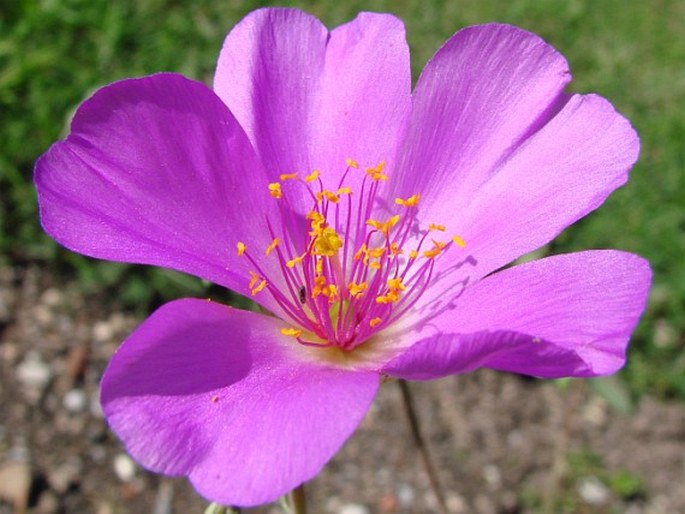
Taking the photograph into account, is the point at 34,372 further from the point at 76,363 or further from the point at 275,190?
the point at 275,190

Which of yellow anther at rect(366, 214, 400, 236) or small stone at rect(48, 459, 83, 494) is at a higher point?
yellow anther at rect(366, 214, 400, 236)

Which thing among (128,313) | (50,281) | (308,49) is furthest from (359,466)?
(308,49)

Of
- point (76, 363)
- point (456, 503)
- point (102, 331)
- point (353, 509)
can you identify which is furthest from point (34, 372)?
point (456, 503)

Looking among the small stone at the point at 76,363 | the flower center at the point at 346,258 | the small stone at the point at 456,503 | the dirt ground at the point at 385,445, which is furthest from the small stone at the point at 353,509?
the flower center at the point at 346,258

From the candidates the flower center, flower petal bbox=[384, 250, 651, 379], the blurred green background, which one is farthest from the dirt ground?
flower petal bbox=[384, 250, 651, 379]

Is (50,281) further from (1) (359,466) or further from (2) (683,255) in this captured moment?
(2) (683,255)

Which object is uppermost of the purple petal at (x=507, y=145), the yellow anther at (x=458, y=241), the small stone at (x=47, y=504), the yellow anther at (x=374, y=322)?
the purple petal at (x=507, y=145)

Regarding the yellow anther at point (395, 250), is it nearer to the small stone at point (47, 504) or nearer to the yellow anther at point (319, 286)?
the yellow anther at point (319, 286)

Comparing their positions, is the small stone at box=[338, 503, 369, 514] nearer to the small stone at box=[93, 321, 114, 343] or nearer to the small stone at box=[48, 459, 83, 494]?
the small stone at box=[48, 459, 83, 494]
